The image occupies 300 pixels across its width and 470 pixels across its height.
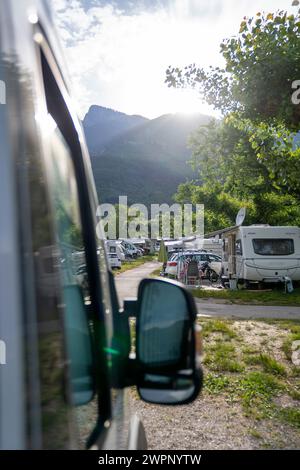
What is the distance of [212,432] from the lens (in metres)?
3.73

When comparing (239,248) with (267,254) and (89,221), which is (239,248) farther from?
(89,221)

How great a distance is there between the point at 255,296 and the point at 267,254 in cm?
191

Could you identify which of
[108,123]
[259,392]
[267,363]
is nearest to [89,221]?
[259,392]

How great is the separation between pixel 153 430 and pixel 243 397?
122 cm

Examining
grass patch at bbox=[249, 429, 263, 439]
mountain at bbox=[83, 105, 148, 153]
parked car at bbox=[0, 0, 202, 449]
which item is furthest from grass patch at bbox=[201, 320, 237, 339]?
mountain at bbox=[83, 105, 148, 153]

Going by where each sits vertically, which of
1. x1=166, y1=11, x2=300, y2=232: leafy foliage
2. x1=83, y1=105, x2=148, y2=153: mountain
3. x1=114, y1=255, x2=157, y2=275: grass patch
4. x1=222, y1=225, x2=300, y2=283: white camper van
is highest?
x1=83, y1=105, x2=148, y2=153: mountain

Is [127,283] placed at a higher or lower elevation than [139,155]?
lower

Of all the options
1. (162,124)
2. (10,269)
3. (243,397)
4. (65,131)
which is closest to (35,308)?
(10,269)

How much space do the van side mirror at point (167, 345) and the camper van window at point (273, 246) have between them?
44.3 feet

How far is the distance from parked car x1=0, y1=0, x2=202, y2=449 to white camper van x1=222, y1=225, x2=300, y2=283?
12.8m

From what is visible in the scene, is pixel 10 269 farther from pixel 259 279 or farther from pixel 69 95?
pixel 259 279

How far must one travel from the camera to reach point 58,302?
88 cm

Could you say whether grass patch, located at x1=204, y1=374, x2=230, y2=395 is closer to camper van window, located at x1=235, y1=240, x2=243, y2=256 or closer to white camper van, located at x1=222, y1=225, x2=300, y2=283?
white camper van, located at x1=222, y1=225, x2=300, y2=283

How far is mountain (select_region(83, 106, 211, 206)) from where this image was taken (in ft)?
351
